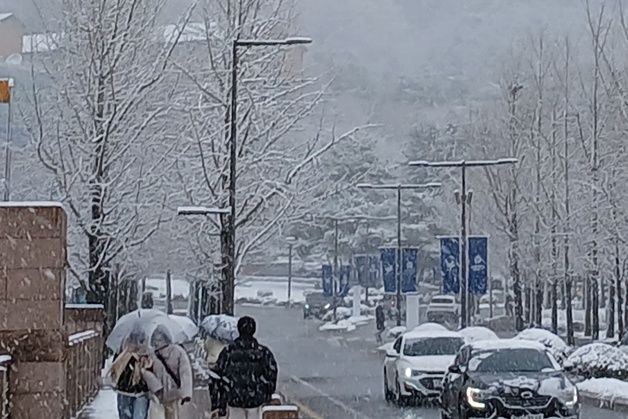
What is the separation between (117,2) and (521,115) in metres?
25.9

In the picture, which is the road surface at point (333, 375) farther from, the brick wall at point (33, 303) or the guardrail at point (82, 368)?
the brick wall at point (33, 303)

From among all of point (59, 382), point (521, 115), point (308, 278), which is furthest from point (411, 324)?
point (308, 278)

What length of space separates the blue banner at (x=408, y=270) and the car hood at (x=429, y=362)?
22.6m

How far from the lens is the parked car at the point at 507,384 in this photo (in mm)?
18438

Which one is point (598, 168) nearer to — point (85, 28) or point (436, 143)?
point (85, 28)

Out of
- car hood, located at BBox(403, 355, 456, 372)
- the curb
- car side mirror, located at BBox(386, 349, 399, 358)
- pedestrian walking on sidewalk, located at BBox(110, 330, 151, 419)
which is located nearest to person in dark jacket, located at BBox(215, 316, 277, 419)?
pedestrian walking on sidewalk, located at BBox(110, 330, 151, 419)

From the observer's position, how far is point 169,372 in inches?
553

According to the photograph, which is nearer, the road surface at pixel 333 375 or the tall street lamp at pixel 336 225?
the road surface at pixel 333 375

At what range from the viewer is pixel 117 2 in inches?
1112

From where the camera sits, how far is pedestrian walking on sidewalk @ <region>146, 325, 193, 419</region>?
13977mm

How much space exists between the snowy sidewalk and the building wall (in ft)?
254

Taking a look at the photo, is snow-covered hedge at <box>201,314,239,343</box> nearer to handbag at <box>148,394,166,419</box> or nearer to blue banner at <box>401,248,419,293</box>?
handbag at <box>148,394,166,419</box>

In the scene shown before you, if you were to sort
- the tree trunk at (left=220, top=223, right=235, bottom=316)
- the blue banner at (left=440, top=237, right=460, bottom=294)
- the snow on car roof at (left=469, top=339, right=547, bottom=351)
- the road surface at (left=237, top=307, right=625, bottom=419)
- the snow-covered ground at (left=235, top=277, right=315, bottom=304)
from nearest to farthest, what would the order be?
the snow on car roof at (left=469, top=339, right=547, bottom=351)
the road surface at (left=237, top=307, right=625, bottom=419)
the tree trunk at (left=220, top=223, right=235, bottom=316)
the blue banner at (left=440, top=237, right=460, bottom=294)
the snow-covered ground at (left=235, top=277, right=315, bottom=304)

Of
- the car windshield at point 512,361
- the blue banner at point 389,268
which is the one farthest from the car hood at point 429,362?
the blue banner at point 389,268
